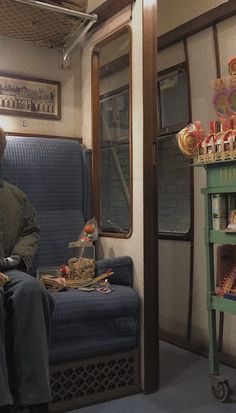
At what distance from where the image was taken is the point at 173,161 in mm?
3584

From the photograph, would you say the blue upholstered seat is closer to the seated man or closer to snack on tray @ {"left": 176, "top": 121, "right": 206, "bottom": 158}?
the seated man

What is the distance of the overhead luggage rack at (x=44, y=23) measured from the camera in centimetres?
259

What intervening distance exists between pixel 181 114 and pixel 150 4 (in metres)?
1.06

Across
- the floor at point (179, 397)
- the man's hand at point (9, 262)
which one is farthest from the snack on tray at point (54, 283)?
the floor at point (179, 397)

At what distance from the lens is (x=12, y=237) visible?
241cm

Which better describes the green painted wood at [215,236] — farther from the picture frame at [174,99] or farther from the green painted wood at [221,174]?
the picture frame at [174,99]

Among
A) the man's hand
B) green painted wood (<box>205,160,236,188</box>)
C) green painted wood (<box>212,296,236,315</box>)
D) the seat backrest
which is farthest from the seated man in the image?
green painted wood (<box>205,160,236,188</box>)

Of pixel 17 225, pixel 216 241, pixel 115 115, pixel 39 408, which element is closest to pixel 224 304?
pixel 216 241

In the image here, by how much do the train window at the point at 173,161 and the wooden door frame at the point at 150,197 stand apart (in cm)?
86

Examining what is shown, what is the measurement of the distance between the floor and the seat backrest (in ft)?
3.09

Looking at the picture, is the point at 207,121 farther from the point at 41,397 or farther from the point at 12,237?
the point at 41,397

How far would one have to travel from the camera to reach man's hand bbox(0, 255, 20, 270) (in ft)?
7.32

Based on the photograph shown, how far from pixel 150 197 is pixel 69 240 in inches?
27.3

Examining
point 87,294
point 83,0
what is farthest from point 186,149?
point 83,0
